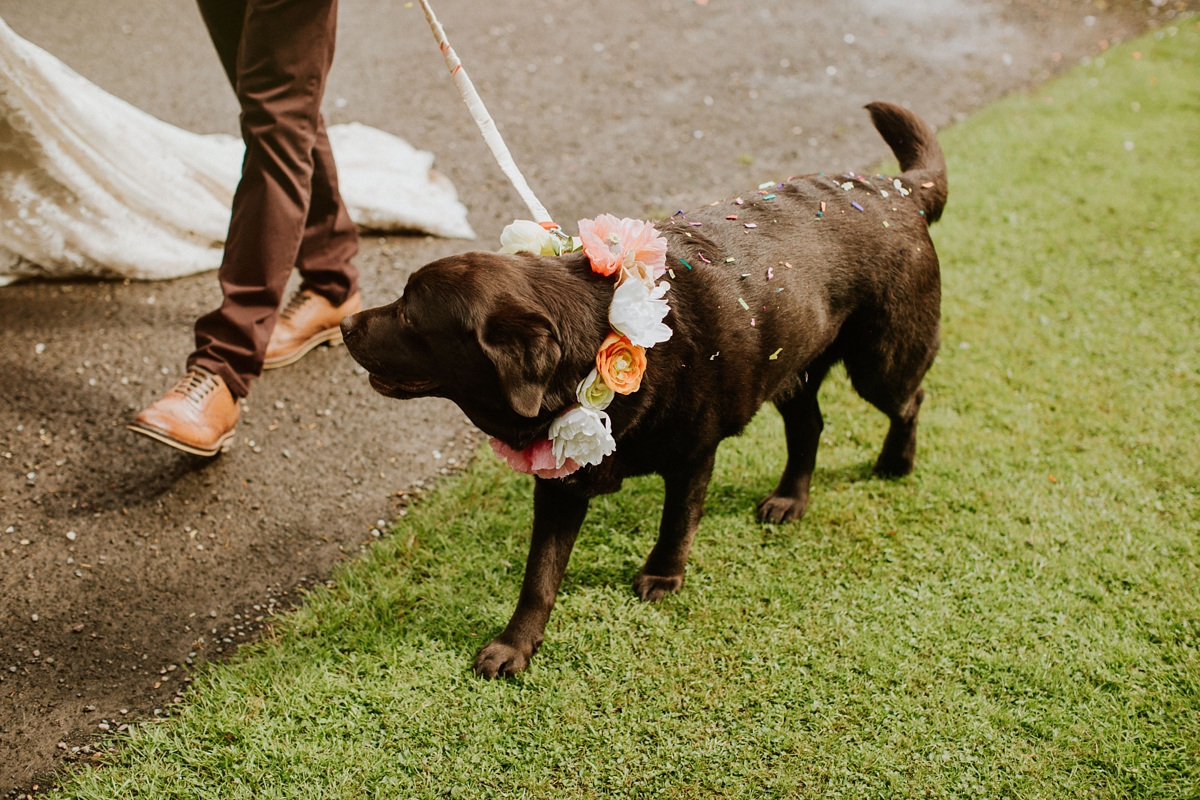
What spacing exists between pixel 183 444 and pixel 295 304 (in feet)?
3.51

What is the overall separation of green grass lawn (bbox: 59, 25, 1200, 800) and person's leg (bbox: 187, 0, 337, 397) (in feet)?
3.33

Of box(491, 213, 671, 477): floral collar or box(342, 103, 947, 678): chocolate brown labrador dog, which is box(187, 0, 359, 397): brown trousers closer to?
box(342, 103, 947, 678): chocolate brown labrador dog

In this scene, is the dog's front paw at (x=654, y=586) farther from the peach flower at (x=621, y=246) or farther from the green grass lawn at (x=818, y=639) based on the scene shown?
the peach flower at (x=621, y=246)

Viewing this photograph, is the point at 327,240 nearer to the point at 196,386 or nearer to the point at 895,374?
the point at 196,386

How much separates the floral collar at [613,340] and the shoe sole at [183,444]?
1.55m

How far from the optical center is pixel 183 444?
10.3 ft

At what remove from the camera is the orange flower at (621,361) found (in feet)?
7.32

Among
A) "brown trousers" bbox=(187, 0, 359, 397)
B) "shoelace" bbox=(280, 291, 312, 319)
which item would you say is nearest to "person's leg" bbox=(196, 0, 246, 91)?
"brown trousers" bbox=(187, 0, 359, 397)

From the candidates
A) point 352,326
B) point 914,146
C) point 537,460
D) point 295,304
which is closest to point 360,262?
point 295,304

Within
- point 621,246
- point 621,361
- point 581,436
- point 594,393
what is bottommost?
point 581,436

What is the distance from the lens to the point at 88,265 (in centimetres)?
418

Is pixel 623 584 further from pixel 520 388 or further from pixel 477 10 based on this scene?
pixel 477 10

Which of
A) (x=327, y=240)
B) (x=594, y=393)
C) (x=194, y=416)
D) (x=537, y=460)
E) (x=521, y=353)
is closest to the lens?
(x=521, y=353)

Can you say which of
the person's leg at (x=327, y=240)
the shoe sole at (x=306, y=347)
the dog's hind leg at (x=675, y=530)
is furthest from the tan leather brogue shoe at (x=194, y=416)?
the dog's hind leg at (x=675, y=530)
